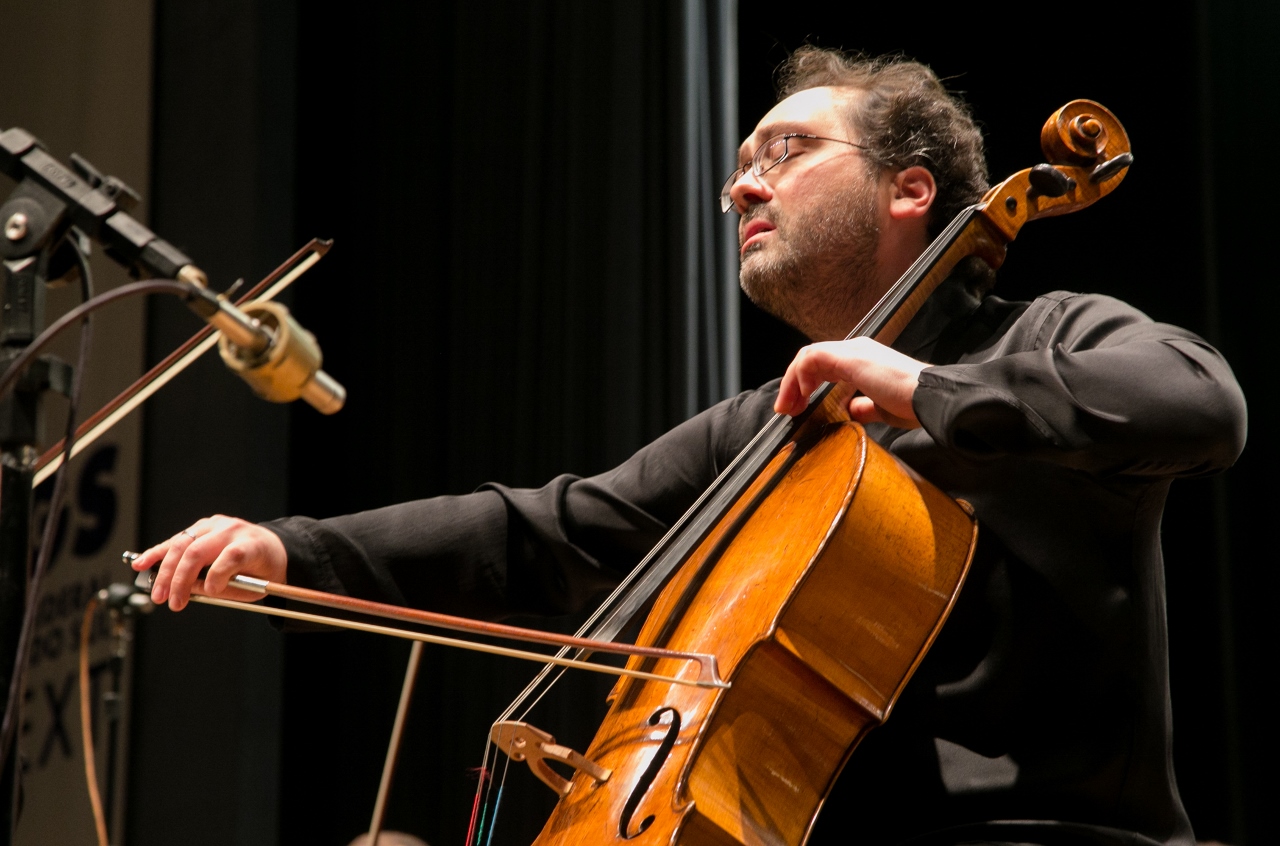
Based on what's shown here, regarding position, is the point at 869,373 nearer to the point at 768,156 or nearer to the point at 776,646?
the point at 776,646

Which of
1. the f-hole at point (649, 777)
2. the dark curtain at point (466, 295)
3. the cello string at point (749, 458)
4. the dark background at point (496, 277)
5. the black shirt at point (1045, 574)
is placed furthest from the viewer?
the dark curtain at point (466, 295)

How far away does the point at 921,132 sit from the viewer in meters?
1.89

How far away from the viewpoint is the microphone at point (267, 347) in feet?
2.92

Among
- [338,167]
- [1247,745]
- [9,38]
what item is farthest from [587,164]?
[9,38]

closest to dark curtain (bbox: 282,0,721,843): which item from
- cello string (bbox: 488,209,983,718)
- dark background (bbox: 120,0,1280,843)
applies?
dark background (bbox: 120,0,1280,843)

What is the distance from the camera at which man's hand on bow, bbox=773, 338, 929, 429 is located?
1304mm

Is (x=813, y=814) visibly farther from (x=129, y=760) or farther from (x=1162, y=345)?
(x=129, y=760)

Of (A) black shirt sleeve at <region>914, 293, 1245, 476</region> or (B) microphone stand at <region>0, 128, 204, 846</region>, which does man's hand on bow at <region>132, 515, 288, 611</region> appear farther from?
(A) black shirt sleeve at <region>914, 293, 1245, 476</region>

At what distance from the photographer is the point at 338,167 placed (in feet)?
11.6

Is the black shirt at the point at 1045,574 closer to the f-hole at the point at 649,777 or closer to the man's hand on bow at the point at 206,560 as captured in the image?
the man's hand on bow at the point at 206,560

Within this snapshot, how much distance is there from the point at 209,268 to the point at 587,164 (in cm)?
112

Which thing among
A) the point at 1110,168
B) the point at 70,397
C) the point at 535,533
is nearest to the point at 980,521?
the point at 1110,168

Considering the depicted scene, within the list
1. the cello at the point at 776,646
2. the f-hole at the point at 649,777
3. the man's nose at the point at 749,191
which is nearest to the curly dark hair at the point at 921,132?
the man's nose at the point at 749,191

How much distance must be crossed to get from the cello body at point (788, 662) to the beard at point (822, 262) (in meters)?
0.48
